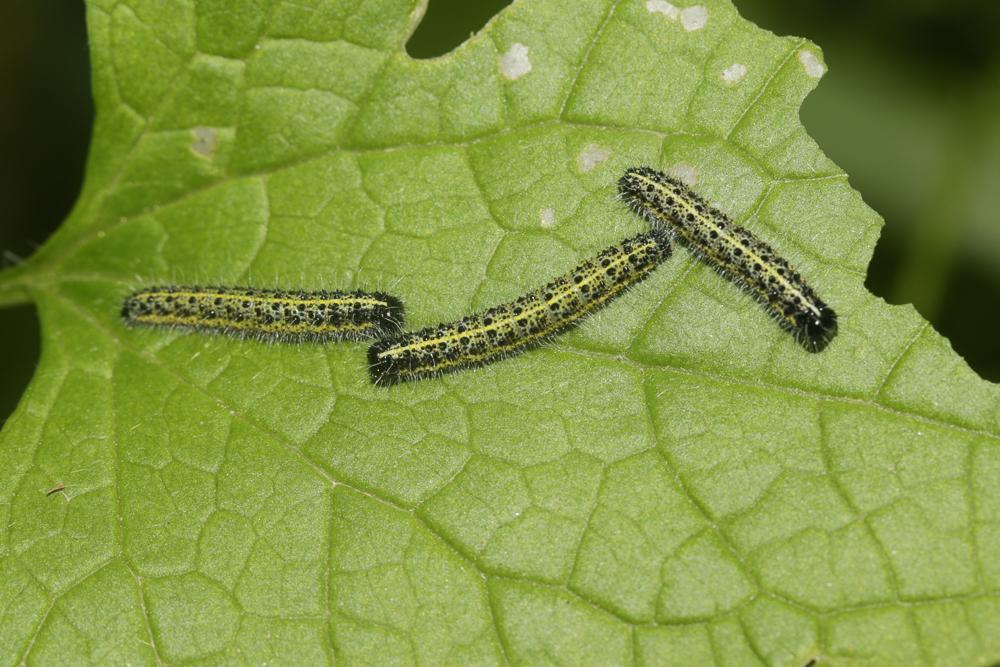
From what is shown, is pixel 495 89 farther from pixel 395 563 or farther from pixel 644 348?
pixel 395 563

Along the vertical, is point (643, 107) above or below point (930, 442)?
above

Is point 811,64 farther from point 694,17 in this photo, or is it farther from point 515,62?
point 515,62

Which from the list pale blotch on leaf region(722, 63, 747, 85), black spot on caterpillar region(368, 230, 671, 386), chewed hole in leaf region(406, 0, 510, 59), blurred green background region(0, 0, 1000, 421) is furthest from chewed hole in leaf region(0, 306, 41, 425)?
pale blotch on leaf region(722, 63, 747, 85)

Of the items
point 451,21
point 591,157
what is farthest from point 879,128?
point 451,21

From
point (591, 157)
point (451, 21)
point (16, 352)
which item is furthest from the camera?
point (451, 21)

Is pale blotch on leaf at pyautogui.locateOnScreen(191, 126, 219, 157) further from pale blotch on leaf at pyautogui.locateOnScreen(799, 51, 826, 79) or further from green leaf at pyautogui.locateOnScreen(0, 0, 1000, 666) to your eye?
pale blotch on leaf at pyautogui.locateOnScreen(799, 51, 826, 79)

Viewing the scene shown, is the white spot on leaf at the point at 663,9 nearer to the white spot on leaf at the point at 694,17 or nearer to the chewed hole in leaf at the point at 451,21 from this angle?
the white spot on leaf at the point at 694,17

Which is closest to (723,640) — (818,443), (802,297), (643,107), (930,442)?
(818,443)
